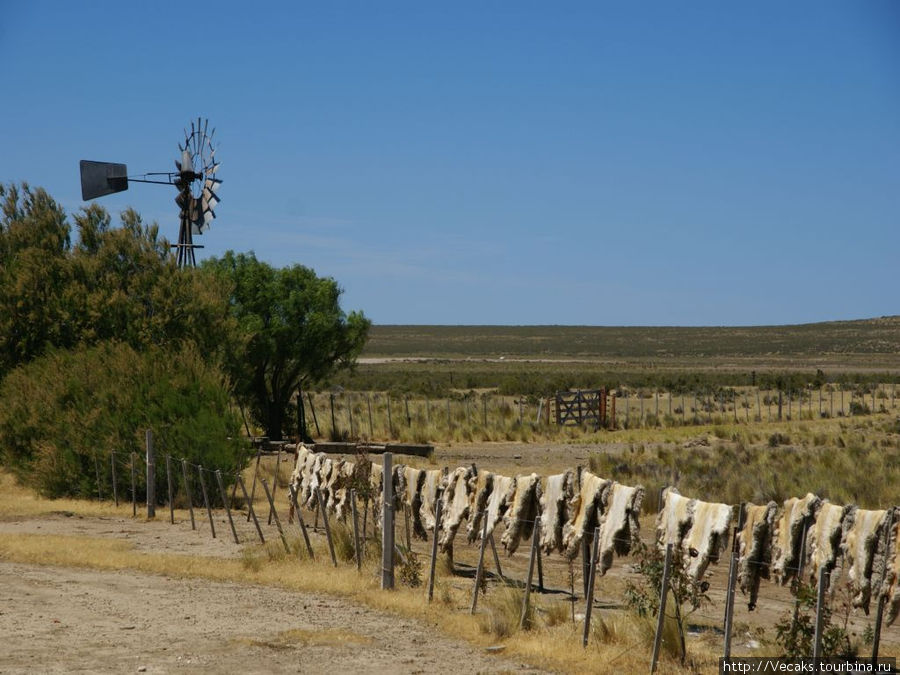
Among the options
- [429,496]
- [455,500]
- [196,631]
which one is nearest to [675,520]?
[455,500]

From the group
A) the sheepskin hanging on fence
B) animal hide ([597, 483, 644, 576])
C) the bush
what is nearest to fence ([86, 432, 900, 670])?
the sheepskin hanging on fence

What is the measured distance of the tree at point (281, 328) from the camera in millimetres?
38719

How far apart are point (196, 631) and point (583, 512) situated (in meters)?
4.57

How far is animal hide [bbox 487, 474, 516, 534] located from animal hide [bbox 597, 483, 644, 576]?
1842mm

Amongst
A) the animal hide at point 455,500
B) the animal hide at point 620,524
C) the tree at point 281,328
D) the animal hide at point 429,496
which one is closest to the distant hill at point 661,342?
the tree at point 281,328

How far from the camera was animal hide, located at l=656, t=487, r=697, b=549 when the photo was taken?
1124cm

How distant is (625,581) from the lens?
50.5 ft

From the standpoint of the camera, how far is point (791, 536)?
10.6 m

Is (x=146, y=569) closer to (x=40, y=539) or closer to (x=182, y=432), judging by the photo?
(x=40, y=539)

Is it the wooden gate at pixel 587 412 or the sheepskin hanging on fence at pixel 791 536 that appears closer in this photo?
the sheepskin hanging on fence at pixel 791 536

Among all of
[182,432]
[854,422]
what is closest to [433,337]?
[854,422]

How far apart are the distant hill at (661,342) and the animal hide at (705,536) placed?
12159 cm

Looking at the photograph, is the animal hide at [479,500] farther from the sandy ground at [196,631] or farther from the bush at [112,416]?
the bush at [112,416]

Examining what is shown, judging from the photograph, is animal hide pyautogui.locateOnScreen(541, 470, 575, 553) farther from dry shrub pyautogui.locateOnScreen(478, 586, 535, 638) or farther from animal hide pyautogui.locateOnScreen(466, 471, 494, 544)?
animal hide pyautogui.locateOnScreen(466, 471, 494, 544)
